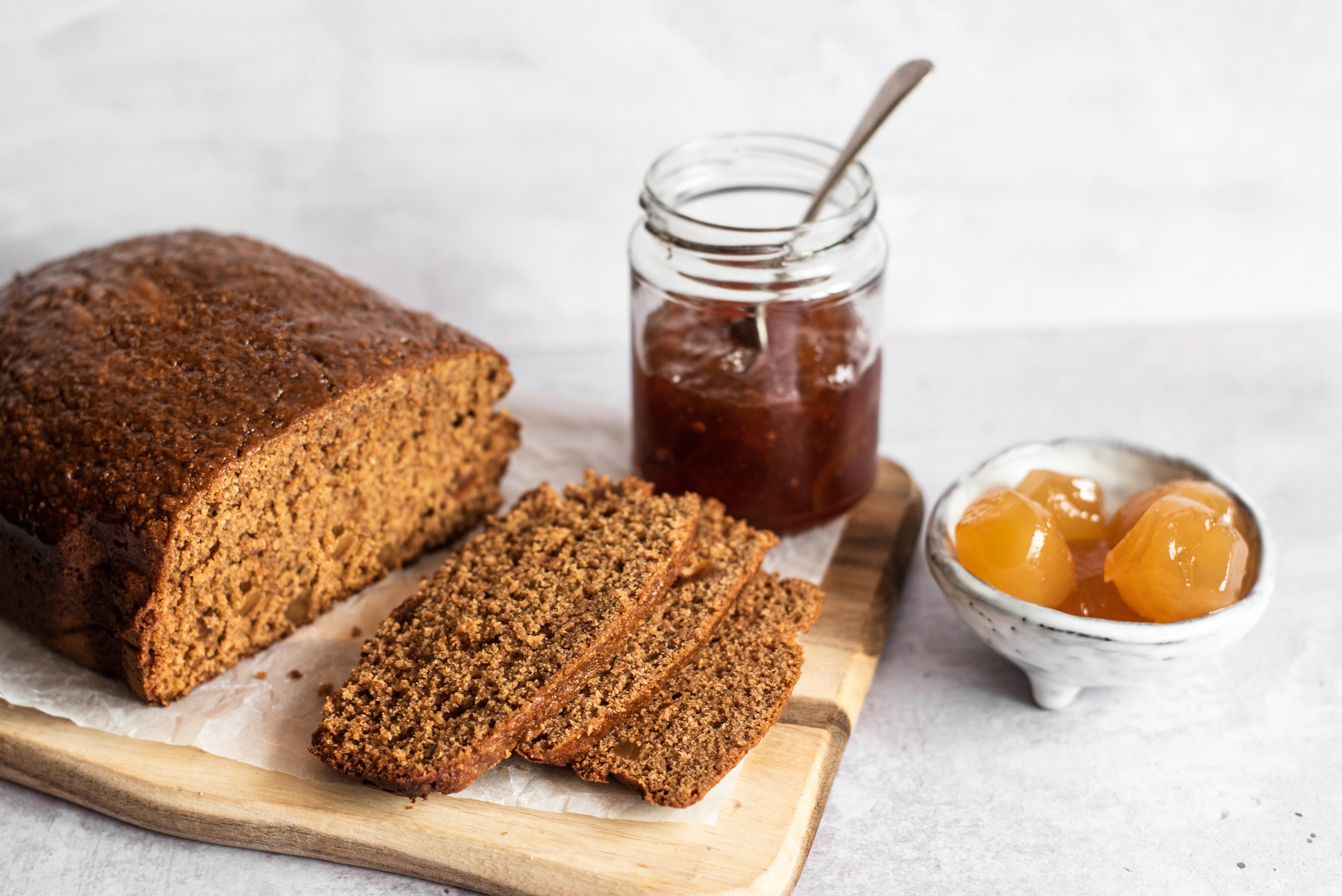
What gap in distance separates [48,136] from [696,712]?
3.21 metres

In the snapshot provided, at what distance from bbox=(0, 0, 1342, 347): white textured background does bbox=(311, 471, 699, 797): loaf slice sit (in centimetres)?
165

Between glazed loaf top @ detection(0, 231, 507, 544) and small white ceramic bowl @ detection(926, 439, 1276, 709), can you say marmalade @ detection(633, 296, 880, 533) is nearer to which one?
small white ceramic bowl @ detection(926, 439, 1276, 709)

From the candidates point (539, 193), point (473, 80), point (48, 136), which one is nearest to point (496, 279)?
point (539, 193)

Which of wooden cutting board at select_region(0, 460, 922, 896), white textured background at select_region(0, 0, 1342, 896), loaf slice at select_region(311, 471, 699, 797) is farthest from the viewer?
white textured background at select_region(0, 0, 1342, 896)

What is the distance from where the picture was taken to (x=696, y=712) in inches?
112

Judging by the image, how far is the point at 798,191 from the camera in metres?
3.75

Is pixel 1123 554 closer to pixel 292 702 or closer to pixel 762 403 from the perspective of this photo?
pixel 762 403

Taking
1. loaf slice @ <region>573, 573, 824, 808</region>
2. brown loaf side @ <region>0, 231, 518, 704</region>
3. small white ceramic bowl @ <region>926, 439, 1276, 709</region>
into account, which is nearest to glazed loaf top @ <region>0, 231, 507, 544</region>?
brown loaf side @ <region>0, 231, 518, 704</region>

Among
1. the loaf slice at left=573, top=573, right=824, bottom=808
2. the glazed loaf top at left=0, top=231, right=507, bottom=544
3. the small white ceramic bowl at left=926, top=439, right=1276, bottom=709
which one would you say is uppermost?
the glazed loaf top at left=0, top=231, right=507, bottom=544

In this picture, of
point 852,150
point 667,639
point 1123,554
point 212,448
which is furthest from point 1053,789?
point 212,448

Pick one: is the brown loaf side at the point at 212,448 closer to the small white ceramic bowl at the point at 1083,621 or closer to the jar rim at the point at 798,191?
the jar rim at the point at 798,191

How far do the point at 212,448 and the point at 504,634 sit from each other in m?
0.82

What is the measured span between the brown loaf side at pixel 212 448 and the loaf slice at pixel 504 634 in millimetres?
329

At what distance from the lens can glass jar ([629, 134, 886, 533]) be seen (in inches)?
131
